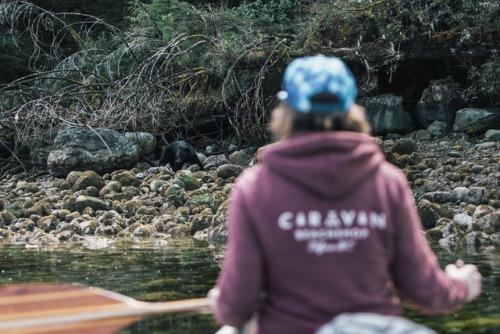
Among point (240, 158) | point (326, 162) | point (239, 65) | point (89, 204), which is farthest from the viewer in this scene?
point (239, 65)

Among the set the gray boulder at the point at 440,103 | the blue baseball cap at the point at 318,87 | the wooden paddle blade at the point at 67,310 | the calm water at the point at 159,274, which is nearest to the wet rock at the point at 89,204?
the calm water at the point at 159,274

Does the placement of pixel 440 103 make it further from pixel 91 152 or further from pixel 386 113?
pixel 91 152

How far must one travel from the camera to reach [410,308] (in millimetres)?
5164

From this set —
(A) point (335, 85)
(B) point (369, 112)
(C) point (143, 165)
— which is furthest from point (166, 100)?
(A) point (335, 85)

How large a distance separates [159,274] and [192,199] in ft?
13.1

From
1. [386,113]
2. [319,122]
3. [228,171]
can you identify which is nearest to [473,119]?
[386,113]

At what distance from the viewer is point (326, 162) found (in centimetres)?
221

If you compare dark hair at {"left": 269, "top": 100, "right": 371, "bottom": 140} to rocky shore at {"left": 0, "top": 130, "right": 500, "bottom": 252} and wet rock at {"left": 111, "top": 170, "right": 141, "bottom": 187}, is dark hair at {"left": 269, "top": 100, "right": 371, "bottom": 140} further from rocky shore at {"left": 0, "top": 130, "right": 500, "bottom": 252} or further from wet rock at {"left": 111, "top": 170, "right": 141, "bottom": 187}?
wet rock at {"left": 111, "top": 170, "right": 141, "bottom": 187}

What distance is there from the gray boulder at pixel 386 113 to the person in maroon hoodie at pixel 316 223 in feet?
38.2

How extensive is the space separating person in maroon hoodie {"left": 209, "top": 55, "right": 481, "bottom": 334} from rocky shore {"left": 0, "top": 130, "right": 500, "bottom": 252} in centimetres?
545

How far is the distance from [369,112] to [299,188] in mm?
11833

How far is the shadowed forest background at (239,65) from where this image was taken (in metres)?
13.1

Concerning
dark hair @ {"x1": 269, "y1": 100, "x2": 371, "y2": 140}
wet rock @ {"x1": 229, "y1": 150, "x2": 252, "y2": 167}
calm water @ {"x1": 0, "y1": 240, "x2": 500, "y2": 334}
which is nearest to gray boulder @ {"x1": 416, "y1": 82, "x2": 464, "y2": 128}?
wet rock @ {"x1": 229, "y1": 150, "x2": 252, "y2": 167}

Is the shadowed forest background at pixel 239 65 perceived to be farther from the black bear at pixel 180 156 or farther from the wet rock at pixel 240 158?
the black bear at pixel 180 156
